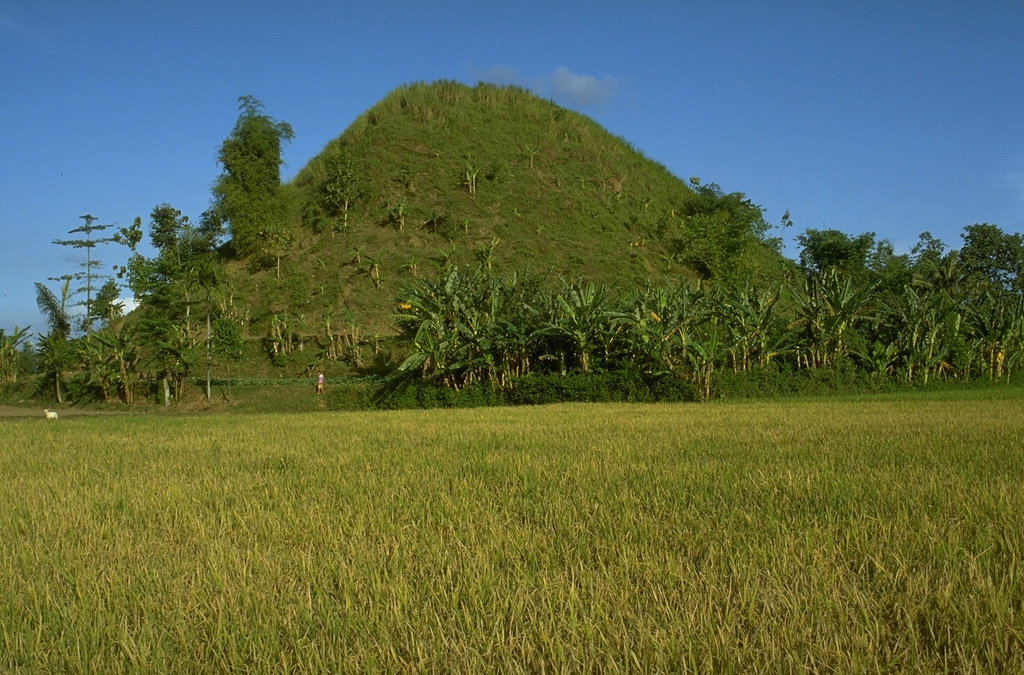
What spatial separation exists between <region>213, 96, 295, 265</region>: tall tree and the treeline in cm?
2087

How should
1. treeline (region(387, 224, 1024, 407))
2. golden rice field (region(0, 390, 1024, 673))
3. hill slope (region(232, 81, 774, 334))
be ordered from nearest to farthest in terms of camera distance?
1. golden rice field (region(0, 390, 1024, 673))
2. treeline (region(387, 224, 1024, 407))
3. hill slope (region(232, 81, 774, 334))

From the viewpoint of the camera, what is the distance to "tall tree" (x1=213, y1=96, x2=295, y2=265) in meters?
41.2

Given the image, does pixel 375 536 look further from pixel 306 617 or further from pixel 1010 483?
pixel 1010 483

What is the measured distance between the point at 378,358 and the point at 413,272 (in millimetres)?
7226

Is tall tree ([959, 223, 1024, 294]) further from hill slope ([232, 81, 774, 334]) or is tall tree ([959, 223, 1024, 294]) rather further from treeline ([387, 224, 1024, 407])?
treeline ([387, 224, 1024, 407])

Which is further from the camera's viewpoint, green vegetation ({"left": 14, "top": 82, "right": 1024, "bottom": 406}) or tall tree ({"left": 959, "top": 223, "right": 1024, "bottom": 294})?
tall tree ({"left": 959, "top": 223, "right": 1024, "bottom": 294})

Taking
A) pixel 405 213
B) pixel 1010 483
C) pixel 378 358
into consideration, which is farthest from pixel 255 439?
pixel 405 213

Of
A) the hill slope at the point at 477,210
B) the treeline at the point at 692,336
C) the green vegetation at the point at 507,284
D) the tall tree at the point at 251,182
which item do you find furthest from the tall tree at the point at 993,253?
the tall tree at the point at 251,182

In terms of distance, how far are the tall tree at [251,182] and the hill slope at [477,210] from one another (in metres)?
1.84

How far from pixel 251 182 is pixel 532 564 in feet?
133

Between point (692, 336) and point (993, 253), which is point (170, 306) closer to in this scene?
point (692, 336)

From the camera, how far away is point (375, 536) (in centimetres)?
470

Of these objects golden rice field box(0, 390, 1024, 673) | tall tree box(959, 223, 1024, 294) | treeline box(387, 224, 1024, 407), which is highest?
tall tree box(959, 223, 1024, 294)

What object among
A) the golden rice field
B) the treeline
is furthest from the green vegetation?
the golden rice field
